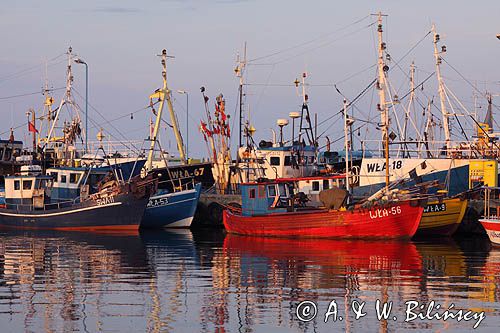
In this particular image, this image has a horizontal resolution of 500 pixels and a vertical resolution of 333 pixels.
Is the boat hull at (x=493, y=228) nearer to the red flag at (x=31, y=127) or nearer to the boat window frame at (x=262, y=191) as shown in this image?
the boat window frame at (x=262, y=191)

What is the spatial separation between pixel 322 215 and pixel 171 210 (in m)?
13.1

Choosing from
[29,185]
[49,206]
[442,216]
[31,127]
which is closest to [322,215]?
[442,216]

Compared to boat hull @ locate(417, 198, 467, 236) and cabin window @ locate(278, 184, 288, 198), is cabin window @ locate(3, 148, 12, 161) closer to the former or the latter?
cabin window @ locate(278, 184, 288, 198)

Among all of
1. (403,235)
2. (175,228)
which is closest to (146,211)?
(175,228)

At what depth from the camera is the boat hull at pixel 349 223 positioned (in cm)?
3850

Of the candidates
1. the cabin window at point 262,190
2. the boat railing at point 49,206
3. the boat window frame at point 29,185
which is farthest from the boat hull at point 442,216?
the boat window frame at point 29,185

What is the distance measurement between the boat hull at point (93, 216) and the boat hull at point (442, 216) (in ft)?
46.5

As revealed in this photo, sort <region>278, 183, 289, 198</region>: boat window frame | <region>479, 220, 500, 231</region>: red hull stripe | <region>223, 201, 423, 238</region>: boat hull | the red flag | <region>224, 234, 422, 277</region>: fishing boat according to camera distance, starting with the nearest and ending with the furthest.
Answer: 1. <region>224, 234, 422, 277</region>: fishing boat
2. <region>479, 220, 500, 231</region>: red hull stripe
3. <region>223, 201, 423, 238</region>: boat hull
4. <region>278, 183, 289, 198</region>: boat window frame
5. the red flag

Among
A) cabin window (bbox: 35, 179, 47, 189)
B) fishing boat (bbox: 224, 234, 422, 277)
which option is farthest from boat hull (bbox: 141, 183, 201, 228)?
fishing boat (bbox: 224, 234, 422, 277)

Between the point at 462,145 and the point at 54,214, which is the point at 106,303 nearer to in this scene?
the point at 54,214

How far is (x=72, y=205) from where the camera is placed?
5019cm

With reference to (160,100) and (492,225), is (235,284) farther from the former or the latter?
(160,100)

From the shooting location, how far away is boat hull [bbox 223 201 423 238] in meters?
38.5

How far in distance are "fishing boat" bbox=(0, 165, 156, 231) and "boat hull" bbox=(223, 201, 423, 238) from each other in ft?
26.0
